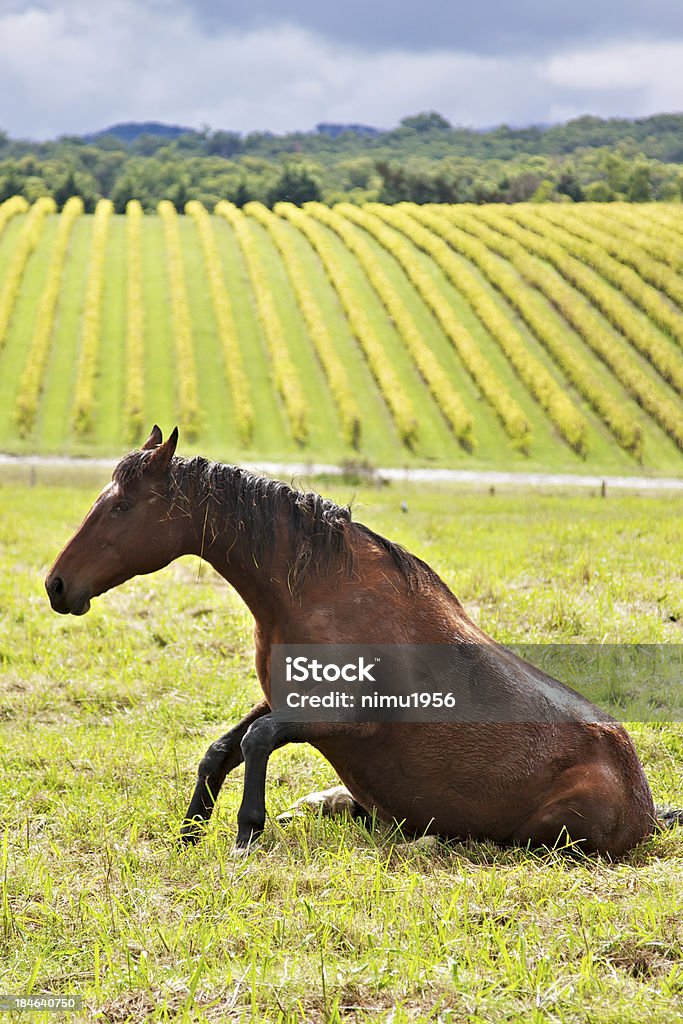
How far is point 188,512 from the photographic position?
5180 millimetres

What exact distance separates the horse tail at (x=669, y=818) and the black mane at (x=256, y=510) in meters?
2.33

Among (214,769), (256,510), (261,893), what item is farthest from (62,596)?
(261,893)

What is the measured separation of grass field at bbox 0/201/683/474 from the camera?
149ft

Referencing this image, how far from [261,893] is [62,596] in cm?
186

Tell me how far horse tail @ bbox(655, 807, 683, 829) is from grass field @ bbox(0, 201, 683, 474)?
37033 millimetres

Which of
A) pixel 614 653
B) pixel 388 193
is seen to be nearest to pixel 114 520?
pixel 614 653

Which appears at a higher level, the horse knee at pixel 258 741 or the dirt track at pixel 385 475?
the horse knee at pixel 258 741

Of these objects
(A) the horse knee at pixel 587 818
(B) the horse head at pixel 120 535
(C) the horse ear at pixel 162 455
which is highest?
(C) the horse ear at pixel 162 455

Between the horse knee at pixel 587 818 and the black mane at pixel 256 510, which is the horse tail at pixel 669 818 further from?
the black mane at pixel 256 510

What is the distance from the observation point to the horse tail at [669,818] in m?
5.52

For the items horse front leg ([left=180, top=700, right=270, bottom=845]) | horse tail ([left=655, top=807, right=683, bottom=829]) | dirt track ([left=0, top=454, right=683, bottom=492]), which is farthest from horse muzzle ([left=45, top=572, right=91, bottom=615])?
dirt track ([left=0, top=454, right=683, bottom=492])

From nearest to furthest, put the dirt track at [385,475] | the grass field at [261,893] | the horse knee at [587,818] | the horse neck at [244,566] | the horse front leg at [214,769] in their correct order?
1. the grass field at [261,893]
2. the horse knee at [587,818]
3. the horse neck at [244,566]
4. the horse front leg at [214,769]
5. the dirt track at [385,475]

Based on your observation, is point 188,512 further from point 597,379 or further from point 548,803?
point 597,379

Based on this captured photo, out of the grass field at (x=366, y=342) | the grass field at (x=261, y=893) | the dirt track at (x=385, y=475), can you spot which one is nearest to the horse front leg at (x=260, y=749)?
the grass field at (x=261, y=893)
